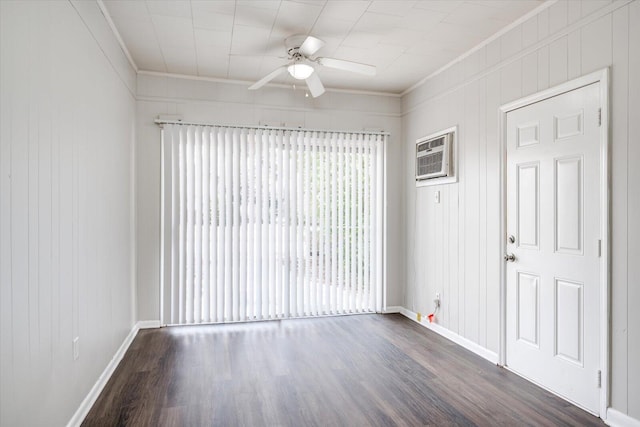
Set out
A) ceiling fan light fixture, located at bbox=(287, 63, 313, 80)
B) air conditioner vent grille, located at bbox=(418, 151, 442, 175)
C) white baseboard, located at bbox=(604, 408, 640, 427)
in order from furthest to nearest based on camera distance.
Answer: air conditioner vent grille, located at bbox=(418, 151, 442, 175), ceiling fan light fixture, located at bbox=(287, 63, 313, 80), white baseboard, located at bbox=(604, 408, 640, 427)

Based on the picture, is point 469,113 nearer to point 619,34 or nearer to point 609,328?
point 619,34

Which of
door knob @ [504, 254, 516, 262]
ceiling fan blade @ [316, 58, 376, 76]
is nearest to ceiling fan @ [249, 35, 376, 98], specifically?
ceiling fan blade @ [316, 58, 376, 76]

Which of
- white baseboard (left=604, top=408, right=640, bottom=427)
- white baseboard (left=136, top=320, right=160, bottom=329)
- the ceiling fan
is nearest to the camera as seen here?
white baseboard (left=604, top=408, right=640, bottom=427)

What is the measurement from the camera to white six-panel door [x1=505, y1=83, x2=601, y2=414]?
96.4 inches

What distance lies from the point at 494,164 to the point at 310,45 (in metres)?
1.81

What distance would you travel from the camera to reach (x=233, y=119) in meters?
4.39

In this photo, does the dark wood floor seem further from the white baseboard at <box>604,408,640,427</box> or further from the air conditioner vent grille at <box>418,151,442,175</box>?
the air conditioner vent grille at <box>418,151,442,175</box>

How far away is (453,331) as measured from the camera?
12.6ft

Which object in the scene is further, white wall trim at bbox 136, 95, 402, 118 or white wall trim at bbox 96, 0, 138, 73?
white wall trim at bbox 136, 95, 402, 118

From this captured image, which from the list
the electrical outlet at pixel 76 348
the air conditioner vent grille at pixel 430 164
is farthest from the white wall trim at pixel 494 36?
the electrical outlet at pixel 76 348

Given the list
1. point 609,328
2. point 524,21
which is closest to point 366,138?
point 524,21

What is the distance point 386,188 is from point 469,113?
4.90ft

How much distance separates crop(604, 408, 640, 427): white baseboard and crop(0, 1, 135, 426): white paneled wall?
9.98 feet

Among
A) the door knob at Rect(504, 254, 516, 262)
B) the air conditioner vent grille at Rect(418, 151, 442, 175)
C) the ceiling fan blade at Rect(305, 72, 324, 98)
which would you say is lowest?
the door knob at Rect(504, 254, 516, 262)
